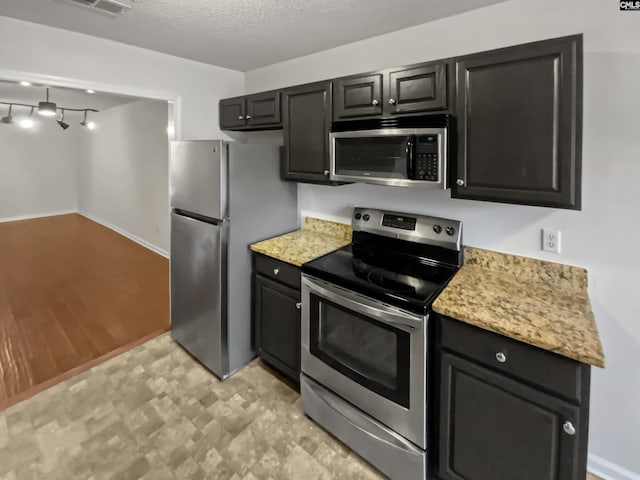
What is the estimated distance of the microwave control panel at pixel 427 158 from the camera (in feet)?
5.54

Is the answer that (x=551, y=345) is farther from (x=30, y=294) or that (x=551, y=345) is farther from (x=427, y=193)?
(x=30, y=294)

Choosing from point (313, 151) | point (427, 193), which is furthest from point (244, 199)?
point (427, 193)

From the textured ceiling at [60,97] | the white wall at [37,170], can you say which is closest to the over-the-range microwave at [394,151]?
the textured ceiling at [60,97]

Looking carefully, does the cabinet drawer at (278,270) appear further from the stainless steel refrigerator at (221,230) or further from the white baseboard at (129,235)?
the white baseboard at (129,235)

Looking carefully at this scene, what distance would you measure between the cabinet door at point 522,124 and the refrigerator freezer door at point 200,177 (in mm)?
1495

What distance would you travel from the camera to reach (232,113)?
3.07 metres

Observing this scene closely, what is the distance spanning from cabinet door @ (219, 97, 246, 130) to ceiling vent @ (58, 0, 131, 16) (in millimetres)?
1075

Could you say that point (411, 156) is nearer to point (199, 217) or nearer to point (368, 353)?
point (368, 353)

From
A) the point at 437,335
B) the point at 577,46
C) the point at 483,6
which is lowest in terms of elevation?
the point at 437,335

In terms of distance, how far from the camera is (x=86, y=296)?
387cm

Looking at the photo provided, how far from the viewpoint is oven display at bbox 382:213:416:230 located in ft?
7.23

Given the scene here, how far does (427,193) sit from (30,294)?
175 inches

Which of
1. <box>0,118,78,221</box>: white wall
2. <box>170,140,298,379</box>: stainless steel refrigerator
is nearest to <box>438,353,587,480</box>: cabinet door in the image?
<box>170,140,298,379</box>: stainless steel refrigerator

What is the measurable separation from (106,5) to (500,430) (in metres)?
2.90
